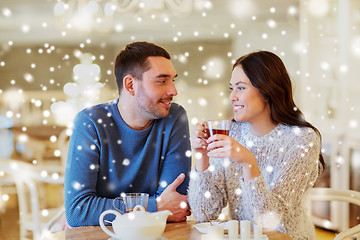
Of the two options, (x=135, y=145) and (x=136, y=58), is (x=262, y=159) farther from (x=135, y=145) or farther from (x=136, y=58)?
(x=136, y=58)

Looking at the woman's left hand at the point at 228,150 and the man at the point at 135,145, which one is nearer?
the woman's left hand at the point at 228,150

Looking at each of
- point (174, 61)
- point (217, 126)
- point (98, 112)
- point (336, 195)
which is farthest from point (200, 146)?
point (174, 61)

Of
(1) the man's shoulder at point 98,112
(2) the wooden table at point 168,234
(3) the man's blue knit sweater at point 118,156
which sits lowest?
(2) the wooden table at point 168,234

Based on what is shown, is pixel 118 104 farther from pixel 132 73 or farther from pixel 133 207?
pixel 133 207

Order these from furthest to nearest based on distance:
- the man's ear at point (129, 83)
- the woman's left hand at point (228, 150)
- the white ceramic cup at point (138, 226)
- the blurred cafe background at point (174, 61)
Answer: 1. the blurred cafe background at point (174, 61)
2. the man's ear at point (129, 83)
3. the woman's left hand at point (228, 150)
4. the white ceramic cup at point (138, 226)

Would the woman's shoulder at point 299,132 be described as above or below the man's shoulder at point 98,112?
below

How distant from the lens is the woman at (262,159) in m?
1.32

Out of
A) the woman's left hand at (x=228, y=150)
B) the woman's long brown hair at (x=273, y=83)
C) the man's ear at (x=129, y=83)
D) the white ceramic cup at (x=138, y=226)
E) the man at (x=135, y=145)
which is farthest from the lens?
the man's ear at (x=129, y=83)

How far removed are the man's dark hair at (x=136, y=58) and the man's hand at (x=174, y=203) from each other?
1.41ft

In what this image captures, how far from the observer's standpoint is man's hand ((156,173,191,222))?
1.29 metres

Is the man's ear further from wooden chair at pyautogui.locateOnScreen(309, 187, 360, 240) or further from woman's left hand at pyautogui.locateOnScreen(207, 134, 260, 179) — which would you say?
wooden chair at pyautogui.locateOnScreen(309, 187, 360, 240)

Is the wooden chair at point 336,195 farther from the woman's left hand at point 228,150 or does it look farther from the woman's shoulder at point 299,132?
the woman's left hand at point 228,150

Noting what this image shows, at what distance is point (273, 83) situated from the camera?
149 cm

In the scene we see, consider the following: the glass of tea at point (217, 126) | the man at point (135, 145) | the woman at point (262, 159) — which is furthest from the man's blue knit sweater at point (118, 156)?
the glass of tea at point (217, 126)
